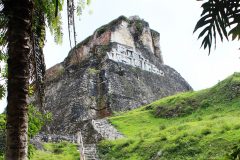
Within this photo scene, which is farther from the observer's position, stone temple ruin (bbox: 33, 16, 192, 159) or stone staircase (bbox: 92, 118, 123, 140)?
stone temple ruin (bbox: 33, 16, 192, 159)

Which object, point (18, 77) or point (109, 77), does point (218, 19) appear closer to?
point (18, 77)

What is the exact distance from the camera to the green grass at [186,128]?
14.2 m

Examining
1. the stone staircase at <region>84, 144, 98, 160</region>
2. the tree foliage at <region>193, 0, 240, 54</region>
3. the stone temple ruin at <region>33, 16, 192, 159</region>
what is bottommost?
the stone staircase at <region>84, 144, 98, 160</region>

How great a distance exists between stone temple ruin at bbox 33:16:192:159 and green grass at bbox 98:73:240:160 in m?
3.23

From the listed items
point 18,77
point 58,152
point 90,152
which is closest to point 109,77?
point 58,152

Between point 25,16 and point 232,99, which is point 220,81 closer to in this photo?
point 232,99

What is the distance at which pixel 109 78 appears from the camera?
35.5 metres

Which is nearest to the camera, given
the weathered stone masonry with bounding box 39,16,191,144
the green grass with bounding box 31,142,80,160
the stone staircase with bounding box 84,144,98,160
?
the green grass with bounding box 31,142,80,160

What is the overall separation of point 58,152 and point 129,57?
75.1ft

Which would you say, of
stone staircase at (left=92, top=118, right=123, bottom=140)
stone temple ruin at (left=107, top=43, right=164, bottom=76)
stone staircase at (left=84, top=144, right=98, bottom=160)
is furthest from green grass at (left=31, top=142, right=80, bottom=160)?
stone temple ruin at (left=107, top=43, right=164, bottom=76)

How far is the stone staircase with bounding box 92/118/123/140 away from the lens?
2197 cm

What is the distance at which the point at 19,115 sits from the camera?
4508mm

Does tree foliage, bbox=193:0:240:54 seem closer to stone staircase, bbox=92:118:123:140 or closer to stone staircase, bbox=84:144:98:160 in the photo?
stone staircase, bbox=84:144:98:160

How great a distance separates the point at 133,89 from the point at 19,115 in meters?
32.9
